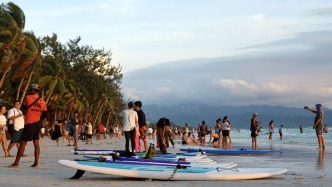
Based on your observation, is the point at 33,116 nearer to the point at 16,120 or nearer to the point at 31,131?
the point at 31,131

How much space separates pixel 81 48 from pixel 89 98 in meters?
7.60

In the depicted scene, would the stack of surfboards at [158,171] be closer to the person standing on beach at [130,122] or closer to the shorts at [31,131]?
the shorts at [31,131]

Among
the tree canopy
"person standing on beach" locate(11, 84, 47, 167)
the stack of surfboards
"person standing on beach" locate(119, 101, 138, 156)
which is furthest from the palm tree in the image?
the stack of surfboards

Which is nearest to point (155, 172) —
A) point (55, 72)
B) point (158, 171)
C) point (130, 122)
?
point (158, 171)

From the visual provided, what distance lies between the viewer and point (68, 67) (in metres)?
69.2

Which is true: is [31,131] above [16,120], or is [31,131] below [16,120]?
below

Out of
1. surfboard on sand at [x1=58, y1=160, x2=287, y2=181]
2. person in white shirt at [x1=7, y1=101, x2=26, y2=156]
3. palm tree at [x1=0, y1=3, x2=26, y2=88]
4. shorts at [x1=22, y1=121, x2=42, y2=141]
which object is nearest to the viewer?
surfboard on sand at [x1=58, y1=160, x2=287, y2=181]

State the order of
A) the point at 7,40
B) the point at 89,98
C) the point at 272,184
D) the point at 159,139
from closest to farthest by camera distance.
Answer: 1. the point at 272,184
2. the point at 159,139
3. the point at 7,40
4. the point at 89,98

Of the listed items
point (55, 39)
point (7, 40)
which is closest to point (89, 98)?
point (55, 39)

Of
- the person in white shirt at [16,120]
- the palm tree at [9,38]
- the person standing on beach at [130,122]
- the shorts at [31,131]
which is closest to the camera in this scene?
the shorts at [31,131]

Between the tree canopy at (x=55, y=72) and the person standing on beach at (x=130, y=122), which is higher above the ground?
the tree canopy at (x=55, y=72)

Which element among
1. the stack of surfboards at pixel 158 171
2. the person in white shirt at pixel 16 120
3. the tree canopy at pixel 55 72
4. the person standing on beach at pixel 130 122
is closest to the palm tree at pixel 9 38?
the tree canopy at pixel 55 72

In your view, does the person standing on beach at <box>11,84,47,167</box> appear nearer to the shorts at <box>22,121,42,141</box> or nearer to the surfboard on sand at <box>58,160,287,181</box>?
the shorts at <box>22,121,42,141</box>

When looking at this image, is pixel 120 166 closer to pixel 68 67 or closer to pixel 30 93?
pixel 30 93
